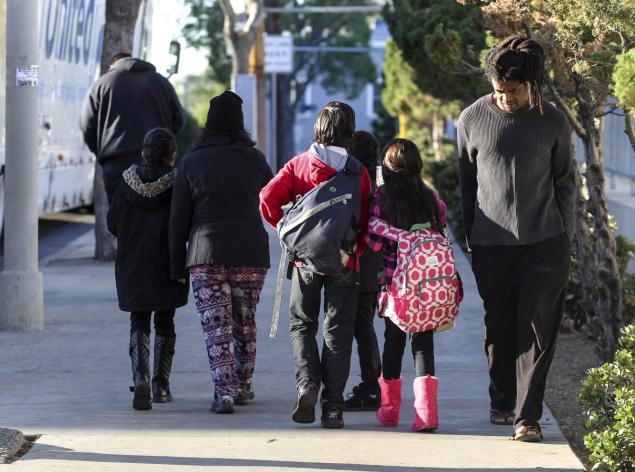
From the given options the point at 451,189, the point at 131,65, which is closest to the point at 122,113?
the point at 131,65

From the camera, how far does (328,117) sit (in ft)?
23.0

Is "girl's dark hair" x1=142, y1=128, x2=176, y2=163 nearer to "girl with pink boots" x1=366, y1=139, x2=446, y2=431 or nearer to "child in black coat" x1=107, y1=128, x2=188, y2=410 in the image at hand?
"child in black coat" x1=107, y1=128, x2=188, y2=410

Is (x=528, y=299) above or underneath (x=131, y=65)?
underneath

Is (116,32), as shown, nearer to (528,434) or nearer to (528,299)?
(528,299)

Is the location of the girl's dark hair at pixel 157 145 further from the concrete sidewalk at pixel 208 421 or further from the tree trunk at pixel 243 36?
the tree trunk at pixel 243 36

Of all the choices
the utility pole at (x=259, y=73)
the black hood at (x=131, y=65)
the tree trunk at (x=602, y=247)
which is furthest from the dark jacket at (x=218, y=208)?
the utility pole at (x=259, y=73)

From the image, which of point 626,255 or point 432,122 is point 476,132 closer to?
point 626,255

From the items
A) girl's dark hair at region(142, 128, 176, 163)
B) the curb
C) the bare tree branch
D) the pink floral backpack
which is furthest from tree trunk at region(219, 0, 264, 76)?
the curb

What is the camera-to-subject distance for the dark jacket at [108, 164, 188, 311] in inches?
303

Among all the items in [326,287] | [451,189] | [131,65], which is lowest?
[451,189]

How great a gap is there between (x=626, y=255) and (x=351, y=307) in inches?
129

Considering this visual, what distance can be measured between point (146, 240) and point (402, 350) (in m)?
1.55

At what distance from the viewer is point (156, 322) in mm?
7902

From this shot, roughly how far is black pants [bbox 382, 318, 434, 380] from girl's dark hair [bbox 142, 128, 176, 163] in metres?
1.56
